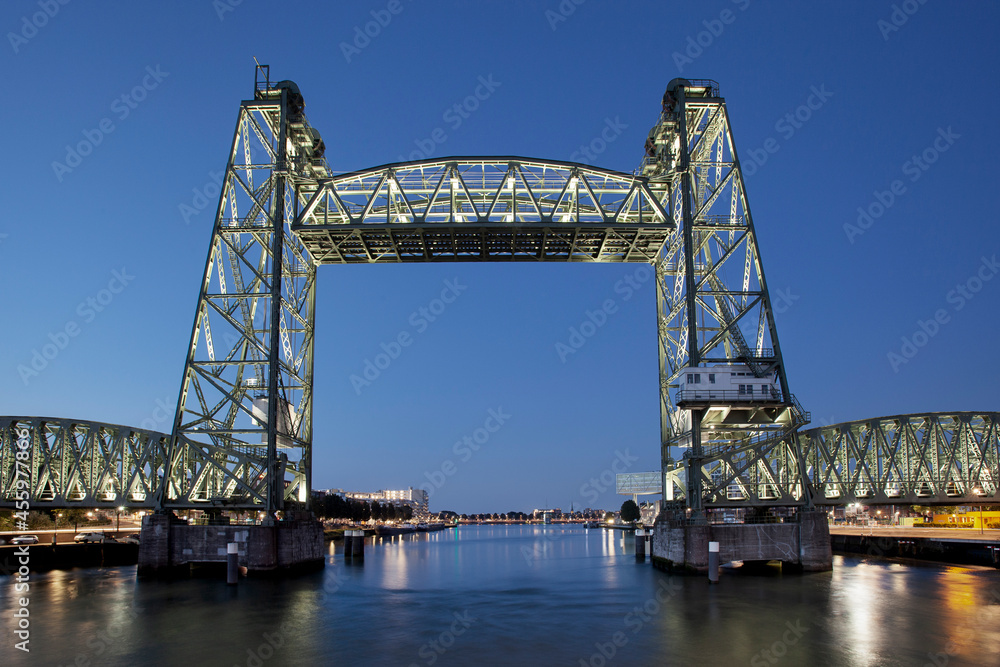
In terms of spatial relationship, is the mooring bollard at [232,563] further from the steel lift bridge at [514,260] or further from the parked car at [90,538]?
the parked car at [90,538]

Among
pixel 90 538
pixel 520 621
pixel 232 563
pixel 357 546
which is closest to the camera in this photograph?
pixel 520 621

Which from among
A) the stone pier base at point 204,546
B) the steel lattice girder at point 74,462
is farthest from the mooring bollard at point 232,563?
the steel lattice girder at point 74,462

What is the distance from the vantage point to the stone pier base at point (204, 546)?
31.8m

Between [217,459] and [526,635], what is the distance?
18.1 m

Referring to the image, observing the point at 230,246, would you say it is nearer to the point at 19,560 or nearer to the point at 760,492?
the point at 19,560

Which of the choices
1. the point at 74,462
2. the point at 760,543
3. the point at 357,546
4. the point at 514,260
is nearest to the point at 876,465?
the point at 760,543

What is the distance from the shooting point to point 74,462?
32.5 meters

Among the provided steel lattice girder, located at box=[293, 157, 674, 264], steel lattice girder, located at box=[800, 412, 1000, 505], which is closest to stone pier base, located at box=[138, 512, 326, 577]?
steel lattice girder, located at box=[293, 157, 674, 264]

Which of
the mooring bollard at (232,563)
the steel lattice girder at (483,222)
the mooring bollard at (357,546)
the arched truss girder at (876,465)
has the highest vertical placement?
the steel lattice girder at (483,222)

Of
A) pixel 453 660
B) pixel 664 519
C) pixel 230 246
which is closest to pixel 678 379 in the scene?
pixel 664 519

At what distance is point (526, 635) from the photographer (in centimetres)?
2144

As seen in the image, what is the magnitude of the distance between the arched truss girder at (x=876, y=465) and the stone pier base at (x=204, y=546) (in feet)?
61.9

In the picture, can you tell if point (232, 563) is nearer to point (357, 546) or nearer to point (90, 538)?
point (90, 538)

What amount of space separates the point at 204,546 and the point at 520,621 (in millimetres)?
15584
